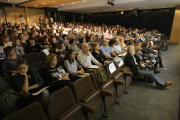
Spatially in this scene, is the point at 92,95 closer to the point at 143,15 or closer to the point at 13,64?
the point at 13,64

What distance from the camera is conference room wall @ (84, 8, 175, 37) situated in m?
10.6

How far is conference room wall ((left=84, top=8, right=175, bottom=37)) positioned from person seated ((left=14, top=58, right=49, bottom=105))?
12.2m

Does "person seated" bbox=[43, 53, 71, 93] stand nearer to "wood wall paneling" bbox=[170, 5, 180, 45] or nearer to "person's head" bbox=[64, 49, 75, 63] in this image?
"person's head" bbox=[64, 49, 75, 63]

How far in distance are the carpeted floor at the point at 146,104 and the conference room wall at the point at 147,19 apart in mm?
9554

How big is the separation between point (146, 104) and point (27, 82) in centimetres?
218

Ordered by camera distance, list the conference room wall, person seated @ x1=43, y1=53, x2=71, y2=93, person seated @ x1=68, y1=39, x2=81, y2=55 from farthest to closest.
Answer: the conference room wall, person seated @ x1=68, y1=39, x2=81, y2=55, person seated @ x1=43, y1=53, x2=71, y2=93

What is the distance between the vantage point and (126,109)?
2201mm

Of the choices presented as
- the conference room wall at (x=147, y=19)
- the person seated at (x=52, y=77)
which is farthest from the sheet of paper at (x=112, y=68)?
the conference room wall at (x=147, y=19)

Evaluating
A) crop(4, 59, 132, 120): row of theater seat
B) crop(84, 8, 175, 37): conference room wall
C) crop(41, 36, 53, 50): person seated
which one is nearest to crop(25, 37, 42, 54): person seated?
crop(41, 36, 53, 50): person seated

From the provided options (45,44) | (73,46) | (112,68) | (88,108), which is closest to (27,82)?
(88,108)

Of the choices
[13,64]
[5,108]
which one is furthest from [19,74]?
[13,64]

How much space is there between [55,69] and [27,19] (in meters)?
11.0

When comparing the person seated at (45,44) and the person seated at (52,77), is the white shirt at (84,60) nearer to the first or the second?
the person seated at (52,77)

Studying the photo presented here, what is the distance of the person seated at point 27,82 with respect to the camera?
1.48 m
